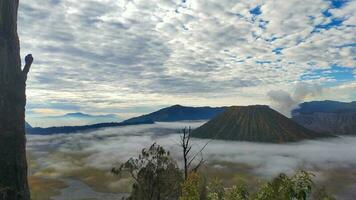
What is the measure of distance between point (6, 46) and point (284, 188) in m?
24.8

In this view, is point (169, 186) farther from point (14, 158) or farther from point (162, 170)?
point (14, 158)

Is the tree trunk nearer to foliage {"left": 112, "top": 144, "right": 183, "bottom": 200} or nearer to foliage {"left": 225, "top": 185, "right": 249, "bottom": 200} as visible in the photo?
foliage {"left": 225, "top": 185, "right": 249, "bottom": 200}

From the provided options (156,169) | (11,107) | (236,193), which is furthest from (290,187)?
(156,169)

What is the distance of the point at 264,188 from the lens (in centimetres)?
2661

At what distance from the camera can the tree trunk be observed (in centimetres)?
3428

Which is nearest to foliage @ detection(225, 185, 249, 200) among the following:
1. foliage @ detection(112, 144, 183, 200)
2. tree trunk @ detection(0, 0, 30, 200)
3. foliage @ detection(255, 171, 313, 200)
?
foliage @ detection(255, 171, 313, 200)

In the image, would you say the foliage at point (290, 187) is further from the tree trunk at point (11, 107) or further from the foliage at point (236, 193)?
the tree trunk at point (11, 107)

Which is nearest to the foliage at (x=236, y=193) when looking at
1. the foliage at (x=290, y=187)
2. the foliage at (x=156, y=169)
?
the foliage at (x=290, y=187)

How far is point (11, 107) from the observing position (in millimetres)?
34844

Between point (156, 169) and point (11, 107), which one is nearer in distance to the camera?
point (11, 107)

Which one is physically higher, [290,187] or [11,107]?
[11,107]

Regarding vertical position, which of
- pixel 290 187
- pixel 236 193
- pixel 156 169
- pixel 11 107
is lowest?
pixel 156 169

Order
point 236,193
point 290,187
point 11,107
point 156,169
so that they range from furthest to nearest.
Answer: point 156,169 < point 11,107 < point 236,193 < point 290,187

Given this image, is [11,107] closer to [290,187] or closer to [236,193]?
[236,193]
